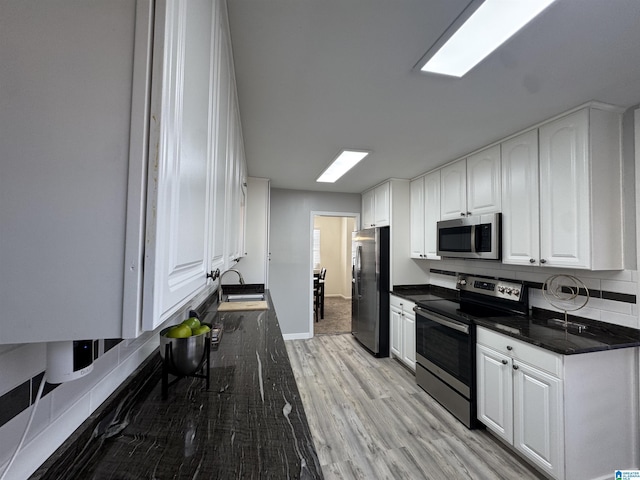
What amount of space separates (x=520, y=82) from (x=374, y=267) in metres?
2.45

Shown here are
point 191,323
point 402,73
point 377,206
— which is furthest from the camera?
point 377,206

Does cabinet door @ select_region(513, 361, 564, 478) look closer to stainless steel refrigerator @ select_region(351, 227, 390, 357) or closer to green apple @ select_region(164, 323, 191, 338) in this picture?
stainless steel refrigerator @ select_region(351, 227, 390, 357)

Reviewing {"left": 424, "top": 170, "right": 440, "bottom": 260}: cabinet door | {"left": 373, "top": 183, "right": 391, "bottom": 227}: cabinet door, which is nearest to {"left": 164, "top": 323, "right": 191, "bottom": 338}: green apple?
{"left": 424, "top": 170, "right": 440, "bottom": 260}: cabinet door

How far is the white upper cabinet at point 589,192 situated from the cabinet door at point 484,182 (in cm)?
49

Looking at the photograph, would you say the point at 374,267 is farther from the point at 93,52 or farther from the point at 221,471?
the point at 93,52

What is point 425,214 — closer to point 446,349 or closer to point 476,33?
point 446,349

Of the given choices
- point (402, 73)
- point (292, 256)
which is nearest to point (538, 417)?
point (402, 73)

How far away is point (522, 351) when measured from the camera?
1.74 meters

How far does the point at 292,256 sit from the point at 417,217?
196 cm

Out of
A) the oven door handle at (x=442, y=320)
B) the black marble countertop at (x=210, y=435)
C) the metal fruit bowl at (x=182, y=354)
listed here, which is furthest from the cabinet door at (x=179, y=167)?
the oven door handle at (x=442, y=320)

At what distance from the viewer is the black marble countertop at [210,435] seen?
1.91 ft

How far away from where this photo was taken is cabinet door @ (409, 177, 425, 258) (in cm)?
333

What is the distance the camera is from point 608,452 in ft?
5.24

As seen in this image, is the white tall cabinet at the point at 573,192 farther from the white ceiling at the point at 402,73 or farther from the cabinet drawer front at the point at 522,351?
the cabinet drawer front at the point at 522,351
